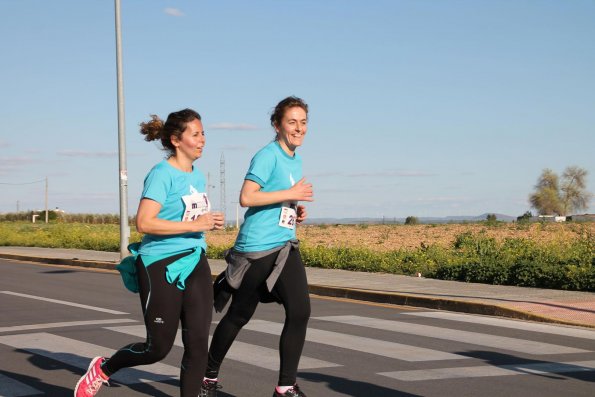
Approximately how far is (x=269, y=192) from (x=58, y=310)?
7394 mm

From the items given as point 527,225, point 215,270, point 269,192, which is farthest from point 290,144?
point 527,225

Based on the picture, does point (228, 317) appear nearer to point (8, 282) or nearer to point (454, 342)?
point (454, 342)

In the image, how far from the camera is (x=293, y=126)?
635 centimetres

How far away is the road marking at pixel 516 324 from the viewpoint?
10.2m

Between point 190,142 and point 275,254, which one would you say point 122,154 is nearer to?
point 275,254

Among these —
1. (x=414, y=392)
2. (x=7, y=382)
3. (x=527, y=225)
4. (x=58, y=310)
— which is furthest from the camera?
(x=527, y=225)

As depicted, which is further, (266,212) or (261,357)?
(261,357)

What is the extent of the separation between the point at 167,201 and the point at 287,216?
95 cm

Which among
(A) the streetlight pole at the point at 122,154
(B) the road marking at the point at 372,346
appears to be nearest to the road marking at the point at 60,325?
(B) the road marking at the point at 372,346

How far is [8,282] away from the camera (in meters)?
17.8

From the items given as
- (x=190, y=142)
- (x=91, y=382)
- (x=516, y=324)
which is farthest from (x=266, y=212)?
(x=516, y=324)

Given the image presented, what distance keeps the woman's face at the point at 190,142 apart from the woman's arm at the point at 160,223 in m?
0.41

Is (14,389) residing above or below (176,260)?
below

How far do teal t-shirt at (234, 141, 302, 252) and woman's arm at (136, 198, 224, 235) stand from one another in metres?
0.70
